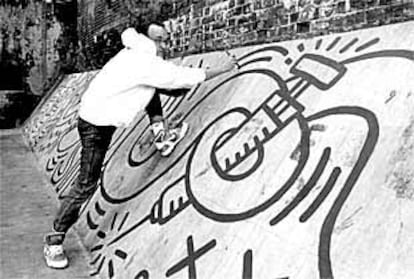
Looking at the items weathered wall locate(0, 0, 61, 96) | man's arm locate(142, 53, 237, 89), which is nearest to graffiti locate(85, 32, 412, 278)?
man's arm locate(142, 53, 237, 89)

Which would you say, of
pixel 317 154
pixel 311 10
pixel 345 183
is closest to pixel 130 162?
pixel 311 10

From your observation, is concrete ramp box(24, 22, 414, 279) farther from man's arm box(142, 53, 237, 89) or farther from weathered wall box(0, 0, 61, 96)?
weathered wall box(0, 0, 61, 96)

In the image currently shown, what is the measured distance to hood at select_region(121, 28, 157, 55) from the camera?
3.65m

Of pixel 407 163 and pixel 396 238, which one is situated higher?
pixel 407 163

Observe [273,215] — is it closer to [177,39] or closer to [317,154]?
[317,154]

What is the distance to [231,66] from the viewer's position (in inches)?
170

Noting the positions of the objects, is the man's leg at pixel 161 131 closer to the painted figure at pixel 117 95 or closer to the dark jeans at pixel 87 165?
the painted figure at pixel 117 95

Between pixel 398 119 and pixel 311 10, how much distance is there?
1.83 metres

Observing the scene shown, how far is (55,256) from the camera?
3.82m

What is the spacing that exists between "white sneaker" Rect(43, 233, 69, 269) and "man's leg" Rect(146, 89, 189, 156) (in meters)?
0.99

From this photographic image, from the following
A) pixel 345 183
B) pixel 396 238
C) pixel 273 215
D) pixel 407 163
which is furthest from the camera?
pixel 273 215

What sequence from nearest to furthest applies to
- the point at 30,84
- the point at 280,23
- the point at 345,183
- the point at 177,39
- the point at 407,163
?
the point at 407,163, the point at 345,183, the point at 280,23, the point at 177,39, the point at 30,84

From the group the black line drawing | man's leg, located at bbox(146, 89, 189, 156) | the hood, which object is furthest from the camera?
man's leg, located at bbox(146, 89, 189, 156)

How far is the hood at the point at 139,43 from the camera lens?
365 centimetres
